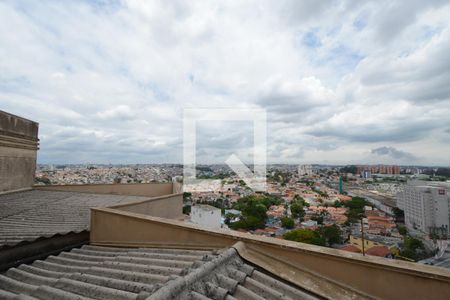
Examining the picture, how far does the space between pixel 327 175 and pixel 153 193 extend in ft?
320

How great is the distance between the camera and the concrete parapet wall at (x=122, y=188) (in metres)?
8.97

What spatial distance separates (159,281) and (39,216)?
434cm

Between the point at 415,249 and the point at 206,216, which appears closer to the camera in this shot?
the point at 206,216

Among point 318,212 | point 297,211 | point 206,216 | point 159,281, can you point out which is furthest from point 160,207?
point 318,212

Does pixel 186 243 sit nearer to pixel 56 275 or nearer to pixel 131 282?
pixel 131 282

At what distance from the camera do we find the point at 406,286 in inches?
73.2

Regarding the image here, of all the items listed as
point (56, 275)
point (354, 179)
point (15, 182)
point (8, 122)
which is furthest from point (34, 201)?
point (354, 179)

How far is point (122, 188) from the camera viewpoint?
970 centimetres

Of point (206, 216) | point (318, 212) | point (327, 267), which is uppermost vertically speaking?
point (327, 267)

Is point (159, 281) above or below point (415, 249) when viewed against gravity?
above

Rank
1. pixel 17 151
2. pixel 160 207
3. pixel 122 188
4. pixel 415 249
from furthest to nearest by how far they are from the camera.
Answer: pixel 415 249
pixel 122 188
pixel 17 151
pixel 160 207

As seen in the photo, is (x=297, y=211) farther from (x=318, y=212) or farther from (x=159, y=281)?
(x=159, y=281)

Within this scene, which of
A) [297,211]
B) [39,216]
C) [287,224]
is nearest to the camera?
[39,216]

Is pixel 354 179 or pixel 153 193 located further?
pixel 354 179
